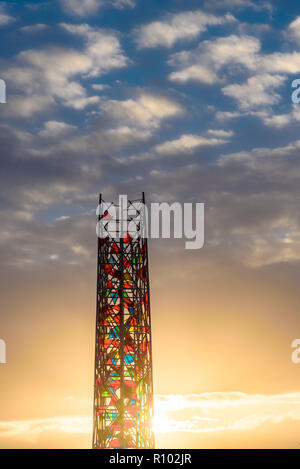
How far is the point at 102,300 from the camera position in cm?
10212

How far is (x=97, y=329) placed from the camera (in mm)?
100125

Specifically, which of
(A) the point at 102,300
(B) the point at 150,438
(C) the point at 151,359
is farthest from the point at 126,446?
(A) the point at 102,300

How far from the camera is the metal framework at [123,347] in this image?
97.4 metres

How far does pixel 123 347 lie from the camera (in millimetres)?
99062

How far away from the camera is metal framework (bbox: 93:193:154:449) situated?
320 feet

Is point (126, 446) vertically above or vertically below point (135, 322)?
below
